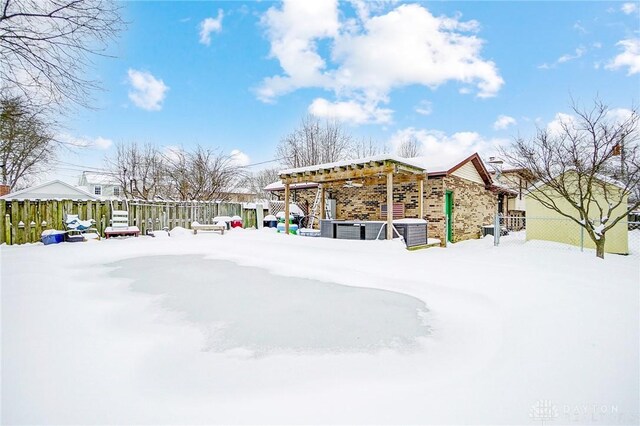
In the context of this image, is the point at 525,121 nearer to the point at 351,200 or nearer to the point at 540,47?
the point at 540,47

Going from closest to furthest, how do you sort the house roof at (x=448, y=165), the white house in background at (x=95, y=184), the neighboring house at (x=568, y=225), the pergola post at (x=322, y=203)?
the neighboring house at (x=568, y=225)
the house roof at (x=448, y=165)
the pergola post at (x=322, y=203)
the white house in background at (x=95, y=184)

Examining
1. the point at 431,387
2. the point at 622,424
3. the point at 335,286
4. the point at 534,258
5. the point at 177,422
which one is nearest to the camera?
the point at 177,422

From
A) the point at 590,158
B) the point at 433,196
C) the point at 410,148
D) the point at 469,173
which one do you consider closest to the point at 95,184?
the point at 410,148

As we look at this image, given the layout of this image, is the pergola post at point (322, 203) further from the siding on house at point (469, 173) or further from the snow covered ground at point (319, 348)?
the snow covered ground at point (319, 348)

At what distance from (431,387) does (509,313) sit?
69.8 inches

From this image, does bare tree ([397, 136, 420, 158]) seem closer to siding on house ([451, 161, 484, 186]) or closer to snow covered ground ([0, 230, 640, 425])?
siding on house ([451, 161, 484, 186])

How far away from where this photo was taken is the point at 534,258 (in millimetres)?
6820

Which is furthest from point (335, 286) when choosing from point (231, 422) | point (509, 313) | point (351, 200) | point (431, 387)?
point (351, 200)

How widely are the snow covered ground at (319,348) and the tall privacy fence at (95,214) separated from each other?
5.31 meters

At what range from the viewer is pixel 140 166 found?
23.8 m

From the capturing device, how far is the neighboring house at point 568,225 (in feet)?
29.9

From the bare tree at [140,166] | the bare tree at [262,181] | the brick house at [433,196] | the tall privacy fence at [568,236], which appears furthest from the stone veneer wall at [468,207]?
the bare tree at [262,181]

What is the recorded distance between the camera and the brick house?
→ 10.7 metres

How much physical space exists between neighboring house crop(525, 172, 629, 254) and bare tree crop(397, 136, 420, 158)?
53.5ft
